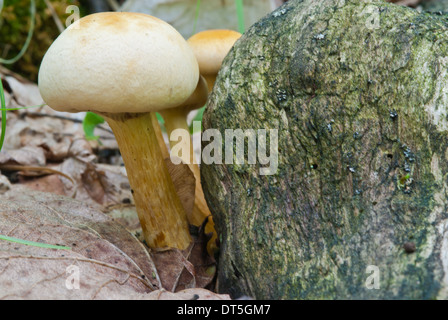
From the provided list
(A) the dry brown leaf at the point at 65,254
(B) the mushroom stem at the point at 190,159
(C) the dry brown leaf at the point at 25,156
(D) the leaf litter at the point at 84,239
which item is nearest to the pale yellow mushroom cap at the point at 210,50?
(B) the mushroom stem at the point at 190,159

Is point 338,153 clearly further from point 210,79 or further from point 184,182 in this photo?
point 210,79

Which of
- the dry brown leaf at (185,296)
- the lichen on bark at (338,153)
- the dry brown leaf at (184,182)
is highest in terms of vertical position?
the lichen on bark at (338,153)

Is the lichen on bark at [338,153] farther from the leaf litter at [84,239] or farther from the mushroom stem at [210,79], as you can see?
the mushroom stem at [210,79]

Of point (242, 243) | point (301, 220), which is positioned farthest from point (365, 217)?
point (242, 243)

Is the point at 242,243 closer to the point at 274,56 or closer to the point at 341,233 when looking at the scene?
the point at 341,233

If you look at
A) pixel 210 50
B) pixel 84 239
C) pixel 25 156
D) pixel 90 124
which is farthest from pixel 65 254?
pixel 25 156

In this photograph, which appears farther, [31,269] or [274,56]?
[274,56]
